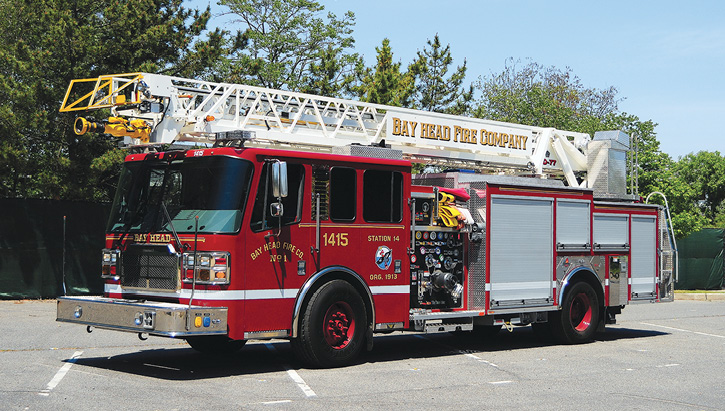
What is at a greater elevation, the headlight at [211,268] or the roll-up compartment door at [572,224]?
the roll-up compartment door at [572,224]

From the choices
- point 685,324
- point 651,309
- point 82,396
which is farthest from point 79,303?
point 651,309

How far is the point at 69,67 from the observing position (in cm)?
2008

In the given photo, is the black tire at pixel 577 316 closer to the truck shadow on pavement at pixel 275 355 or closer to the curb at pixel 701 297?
the truck shadow on pavement at pixel 275 355

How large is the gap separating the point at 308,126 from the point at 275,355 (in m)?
3.23

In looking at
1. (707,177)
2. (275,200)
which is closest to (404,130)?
(275,200)

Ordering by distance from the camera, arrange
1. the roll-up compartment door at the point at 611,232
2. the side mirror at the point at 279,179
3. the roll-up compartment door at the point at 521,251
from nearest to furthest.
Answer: the side mirror at the point at 279,179, the roll-up compartment door at the point at 521,251, the roll-up compartment door at the point at 611,232

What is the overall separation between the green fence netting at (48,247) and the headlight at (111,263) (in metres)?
9.27

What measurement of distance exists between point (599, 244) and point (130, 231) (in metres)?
7.71

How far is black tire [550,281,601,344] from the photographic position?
13258 mm

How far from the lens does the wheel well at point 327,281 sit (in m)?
9.75

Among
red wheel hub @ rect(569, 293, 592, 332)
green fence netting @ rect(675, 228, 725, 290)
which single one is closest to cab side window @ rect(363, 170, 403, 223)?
red wheel hub @ rect(569, 293, 592, 332)

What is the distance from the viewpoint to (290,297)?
976cm

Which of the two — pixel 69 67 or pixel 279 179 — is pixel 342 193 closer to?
pixel 279 179

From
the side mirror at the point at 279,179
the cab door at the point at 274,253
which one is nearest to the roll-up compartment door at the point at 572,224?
the cab door at the point at 274,253
